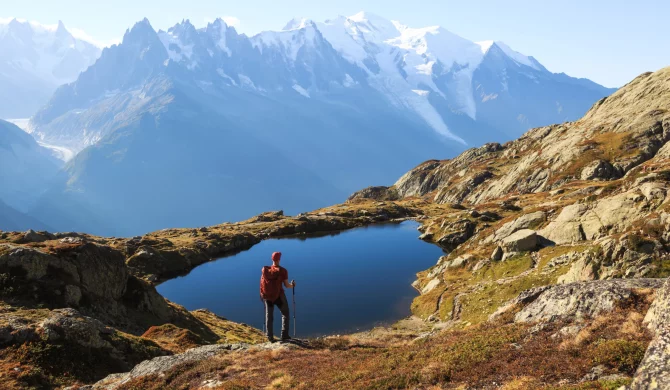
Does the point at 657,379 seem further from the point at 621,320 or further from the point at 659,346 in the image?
the point at 621,320

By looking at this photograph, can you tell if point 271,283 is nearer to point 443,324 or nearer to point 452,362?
point 452,362

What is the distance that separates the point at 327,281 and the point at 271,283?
59.5 metres

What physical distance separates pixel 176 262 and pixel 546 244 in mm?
83393

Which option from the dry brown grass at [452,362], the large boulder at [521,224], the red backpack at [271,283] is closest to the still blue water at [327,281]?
the large boulder at [521,224]

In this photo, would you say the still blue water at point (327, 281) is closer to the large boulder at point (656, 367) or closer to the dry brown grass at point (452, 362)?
the dry brown grass at point (452, 362)

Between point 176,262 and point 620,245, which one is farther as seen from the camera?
point 176,262

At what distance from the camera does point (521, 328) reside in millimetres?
19234

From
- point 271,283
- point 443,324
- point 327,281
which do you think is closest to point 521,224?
point 443,324

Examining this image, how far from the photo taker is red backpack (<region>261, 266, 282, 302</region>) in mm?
24719

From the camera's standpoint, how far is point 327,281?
273ft

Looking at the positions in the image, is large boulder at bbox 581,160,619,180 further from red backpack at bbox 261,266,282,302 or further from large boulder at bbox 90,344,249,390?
large boulder at bbox 90,344,249,390

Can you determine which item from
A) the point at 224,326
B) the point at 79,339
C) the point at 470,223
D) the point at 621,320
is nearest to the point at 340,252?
the point at 470,223

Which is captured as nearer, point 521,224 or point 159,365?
point 159,365

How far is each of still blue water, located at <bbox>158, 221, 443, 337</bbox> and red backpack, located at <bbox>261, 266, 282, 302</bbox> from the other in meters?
34.8
